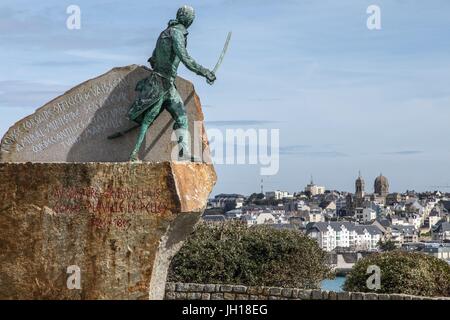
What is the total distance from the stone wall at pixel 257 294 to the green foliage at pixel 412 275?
4310 mm

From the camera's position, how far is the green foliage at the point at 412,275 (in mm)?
22016

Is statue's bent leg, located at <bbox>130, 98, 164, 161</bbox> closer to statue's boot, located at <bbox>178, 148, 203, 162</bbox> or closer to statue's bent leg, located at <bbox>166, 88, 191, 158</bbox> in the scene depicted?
statue's bent leg, located at <bbox>166, 88, 191, 158</bbox>

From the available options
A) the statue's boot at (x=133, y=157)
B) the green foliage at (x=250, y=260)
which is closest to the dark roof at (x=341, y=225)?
the green foliage at (x=250, y=260)

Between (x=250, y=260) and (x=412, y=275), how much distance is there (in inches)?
207

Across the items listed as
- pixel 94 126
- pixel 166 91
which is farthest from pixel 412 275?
pixel 166 91

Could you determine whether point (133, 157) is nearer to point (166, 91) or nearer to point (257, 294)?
point (166, 91)

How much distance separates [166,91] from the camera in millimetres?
13891

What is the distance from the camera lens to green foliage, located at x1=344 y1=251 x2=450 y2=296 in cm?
2202

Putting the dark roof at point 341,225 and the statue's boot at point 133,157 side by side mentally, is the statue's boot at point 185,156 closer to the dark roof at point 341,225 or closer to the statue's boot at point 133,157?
the statue's boot at point 133,157

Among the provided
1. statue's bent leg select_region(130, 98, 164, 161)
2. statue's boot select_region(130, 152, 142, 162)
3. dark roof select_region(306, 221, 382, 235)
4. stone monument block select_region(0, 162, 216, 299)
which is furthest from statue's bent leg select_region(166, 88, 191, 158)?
dark roof select_region(306, 221, 382, 235)

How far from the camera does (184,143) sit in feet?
45.6

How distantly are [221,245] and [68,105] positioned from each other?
39.8 feet
